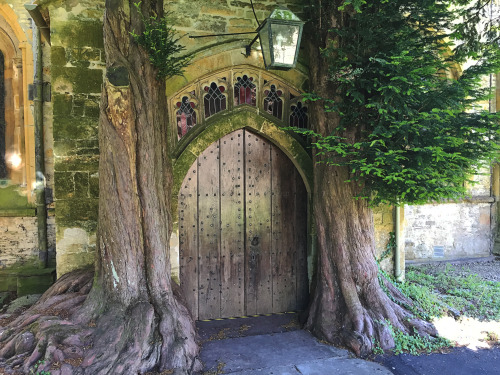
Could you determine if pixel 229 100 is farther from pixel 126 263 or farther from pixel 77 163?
pixel 126 263

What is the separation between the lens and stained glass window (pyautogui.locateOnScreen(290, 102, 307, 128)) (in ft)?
16.9

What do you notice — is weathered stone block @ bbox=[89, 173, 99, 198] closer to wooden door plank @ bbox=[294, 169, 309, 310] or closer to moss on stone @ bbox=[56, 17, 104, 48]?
moss on stone @ bbox=[56, 17, 104, 48]

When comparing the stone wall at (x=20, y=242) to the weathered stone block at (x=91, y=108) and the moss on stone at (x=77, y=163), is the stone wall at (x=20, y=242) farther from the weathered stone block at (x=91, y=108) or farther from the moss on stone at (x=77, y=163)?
the weathered stone block at (x=91, y=108)

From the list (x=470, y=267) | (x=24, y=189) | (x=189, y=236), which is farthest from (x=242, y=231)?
(x=470, y=267)

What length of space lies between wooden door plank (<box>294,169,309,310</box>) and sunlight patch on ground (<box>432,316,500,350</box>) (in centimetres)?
162

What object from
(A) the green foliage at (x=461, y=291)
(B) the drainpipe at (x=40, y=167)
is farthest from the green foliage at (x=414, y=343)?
(B) the drainpipe at (x=40, y=167)

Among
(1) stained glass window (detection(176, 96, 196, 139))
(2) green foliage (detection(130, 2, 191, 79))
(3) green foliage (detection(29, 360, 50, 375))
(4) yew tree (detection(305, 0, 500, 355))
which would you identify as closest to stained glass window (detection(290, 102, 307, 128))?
(4) yew tree (detection(305, 0, 500, 355))

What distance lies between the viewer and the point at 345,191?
4562 millimetres

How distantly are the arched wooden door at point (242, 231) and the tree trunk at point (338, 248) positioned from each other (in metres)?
0.56

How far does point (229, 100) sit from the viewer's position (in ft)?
15.8

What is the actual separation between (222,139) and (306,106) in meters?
1.23

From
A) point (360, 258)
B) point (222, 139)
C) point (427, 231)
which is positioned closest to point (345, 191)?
point (360, 258)

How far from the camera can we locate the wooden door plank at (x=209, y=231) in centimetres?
487

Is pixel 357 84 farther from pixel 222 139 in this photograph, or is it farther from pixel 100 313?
pixel 100 313
